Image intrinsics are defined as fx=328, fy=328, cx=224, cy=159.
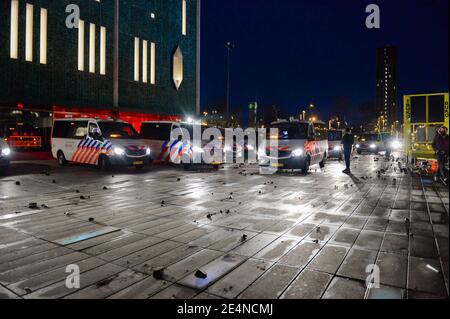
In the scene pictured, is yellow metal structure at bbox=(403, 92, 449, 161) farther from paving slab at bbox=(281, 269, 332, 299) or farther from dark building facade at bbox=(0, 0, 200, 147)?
dark building facade at bbox=(0, 0, 200, 147)

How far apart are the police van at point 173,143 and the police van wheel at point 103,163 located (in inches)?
109

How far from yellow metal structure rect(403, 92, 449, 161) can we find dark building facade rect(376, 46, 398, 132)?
188 m

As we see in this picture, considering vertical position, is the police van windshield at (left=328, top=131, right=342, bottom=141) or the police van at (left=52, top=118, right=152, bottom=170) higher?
the police van windshield at (left=328, top=131, right=342, bottom=141)

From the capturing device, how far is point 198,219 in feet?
18.7

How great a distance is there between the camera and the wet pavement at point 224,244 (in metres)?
3.09

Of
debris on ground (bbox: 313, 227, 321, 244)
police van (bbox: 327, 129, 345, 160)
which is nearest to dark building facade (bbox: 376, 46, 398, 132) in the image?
police van (bbox: 327, 129, 345, 160)

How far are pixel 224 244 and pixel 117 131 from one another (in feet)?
35.9

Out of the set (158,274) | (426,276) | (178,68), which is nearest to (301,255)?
(426,276)

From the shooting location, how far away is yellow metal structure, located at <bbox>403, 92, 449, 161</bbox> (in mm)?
12484

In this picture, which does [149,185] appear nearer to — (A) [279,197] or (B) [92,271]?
(A) [279,197]

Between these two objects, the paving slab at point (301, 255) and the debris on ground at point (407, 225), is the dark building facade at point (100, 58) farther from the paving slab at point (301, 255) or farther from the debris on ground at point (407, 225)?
the debris on ground at point (407, 225)

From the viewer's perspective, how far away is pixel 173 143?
1535cm
